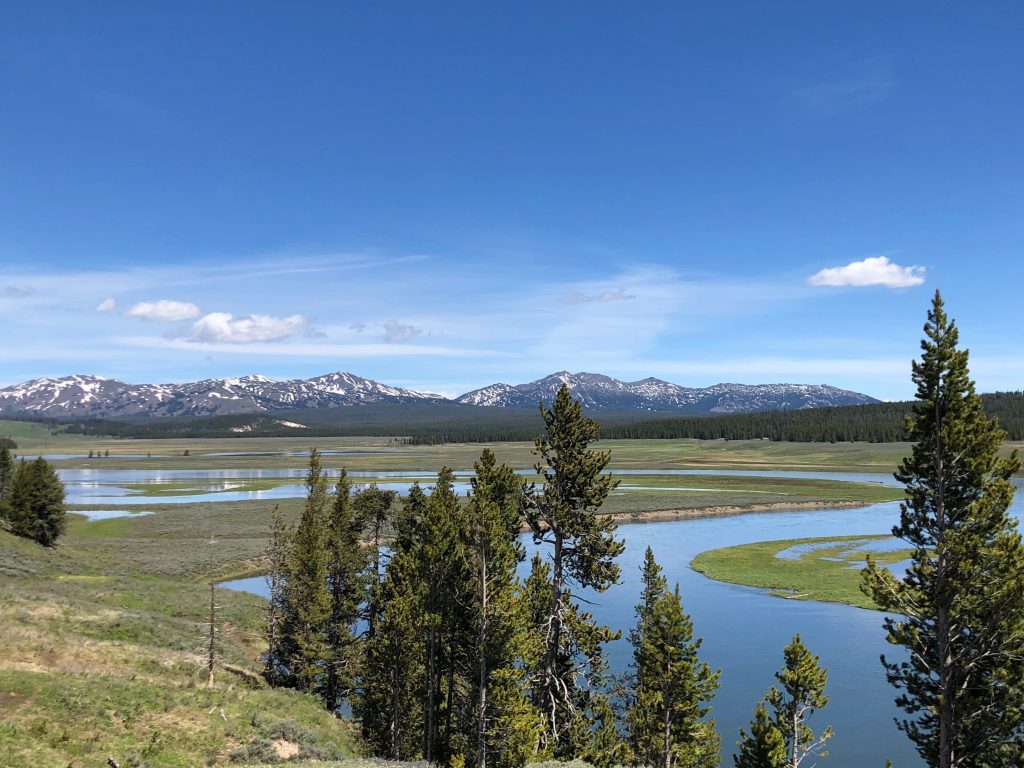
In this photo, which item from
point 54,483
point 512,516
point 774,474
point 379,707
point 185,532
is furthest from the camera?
point 774,474

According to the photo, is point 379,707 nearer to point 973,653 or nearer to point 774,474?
point 973,653

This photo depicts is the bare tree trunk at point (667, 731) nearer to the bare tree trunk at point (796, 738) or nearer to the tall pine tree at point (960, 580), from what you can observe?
the bare tree trunk at point (796, 738)

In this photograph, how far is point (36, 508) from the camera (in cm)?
8112

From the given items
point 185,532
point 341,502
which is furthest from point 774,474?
point 341,502

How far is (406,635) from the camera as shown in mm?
34562

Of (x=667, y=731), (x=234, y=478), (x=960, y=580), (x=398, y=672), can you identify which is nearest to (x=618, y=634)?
(x=667, y=731)

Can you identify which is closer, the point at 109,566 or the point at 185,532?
the point at 109,566

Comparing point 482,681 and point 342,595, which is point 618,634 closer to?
point 482,681

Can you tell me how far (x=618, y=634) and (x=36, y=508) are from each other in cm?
7963

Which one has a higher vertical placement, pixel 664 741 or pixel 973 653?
pixel 973 653

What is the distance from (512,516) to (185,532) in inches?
3380

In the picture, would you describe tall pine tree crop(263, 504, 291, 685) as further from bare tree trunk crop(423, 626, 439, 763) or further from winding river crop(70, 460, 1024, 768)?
winding river crop(70, 460, 1024, 768)

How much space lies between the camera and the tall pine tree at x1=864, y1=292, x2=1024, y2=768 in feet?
72.9

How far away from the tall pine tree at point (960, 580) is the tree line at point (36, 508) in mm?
89932
